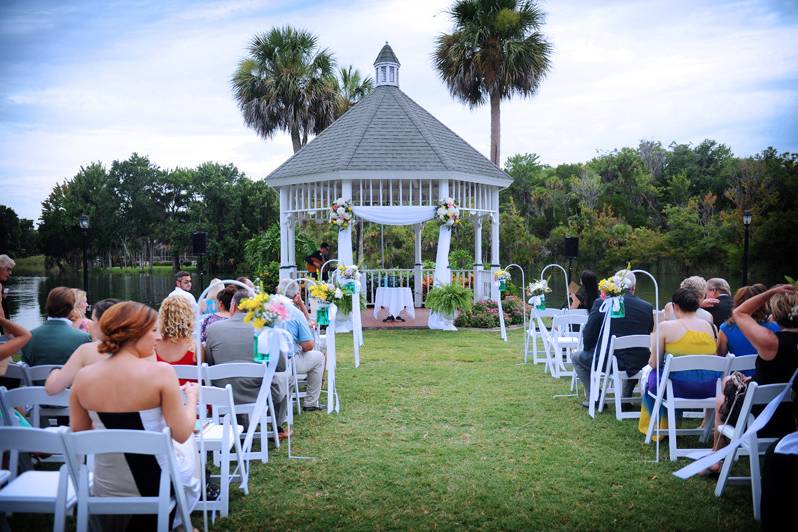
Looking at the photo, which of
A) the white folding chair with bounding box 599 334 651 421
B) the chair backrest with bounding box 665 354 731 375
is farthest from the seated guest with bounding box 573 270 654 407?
the chair backrest with bounding box 665 354 731 375

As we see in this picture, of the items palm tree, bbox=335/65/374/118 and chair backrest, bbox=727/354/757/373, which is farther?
palm tree, bbox=335/65/374/118

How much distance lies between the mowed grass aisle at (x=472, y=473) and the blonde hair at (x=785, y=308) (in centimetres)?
131

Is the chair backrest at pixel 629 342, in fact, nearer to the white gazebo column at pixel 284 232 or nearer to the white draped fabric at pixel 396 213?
the white draped fabric at pixel 396 213

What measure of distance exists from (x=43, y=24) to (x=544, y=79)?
832 inches

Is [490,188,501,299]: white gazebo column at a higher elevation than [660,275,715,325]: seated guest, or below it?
higher

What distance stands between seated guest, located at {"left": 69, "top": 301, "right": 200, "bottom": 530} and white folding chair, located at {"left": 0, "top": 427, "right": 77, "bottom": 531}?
0.56 ft

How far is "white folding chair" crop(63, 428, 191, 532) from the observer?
2856 mm

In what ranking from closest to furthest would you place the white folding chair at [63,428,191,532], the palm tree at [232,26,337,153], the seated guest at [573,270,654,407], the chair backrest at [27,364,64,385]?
1. the white folding chair at [63,428,191,532]
2. the chair backrest at [27,364,64,385]
3. the seated guest at [573,270,654,407]
4. the palm tree at [232,26,337,153]

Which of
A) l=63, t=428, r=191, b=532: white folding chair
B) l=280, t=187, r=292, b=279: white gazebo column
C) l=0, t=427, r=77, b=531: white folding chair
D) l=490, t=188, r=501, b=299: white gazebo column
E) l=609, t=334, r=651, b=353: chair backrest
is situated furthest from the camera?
l=490, t=188, r=501, b=299: white gazebo column

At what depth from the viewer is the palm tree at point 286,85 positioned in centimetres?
2708

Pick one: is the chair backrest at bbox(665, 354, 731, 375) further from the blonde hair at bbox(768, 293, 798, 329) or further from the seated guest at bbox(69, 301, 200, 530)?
the seated guest at bbox(69, 301, 200, 530)

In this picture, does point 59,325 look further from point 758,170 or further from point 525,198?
point 525,198

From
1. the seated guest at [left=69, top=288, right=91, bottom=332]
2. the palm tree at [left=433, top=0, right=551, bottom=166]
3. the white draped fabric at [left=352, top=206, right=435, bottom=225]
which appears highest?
the palm tree at [left=433, top=0, right=551, bottom=166]

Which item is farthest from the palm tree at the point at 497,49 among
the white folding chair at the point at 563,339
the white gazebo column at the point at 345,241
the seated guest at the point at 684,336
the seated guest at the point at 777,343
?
the seated guest at the point at 777,343
